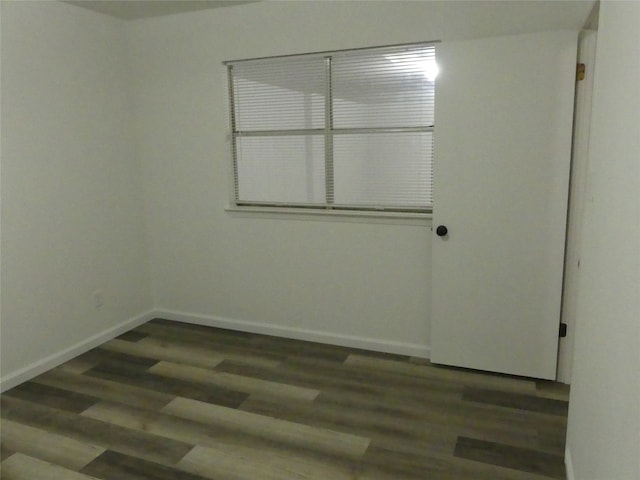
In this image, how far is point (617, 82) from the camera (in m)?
1.55

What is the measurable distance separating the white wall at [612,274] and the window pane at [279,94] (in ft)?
6.54

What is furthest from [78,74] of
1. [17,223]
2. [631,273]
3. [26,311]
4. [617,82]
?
[631,273]

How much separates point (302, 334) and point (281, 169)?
4.10ft

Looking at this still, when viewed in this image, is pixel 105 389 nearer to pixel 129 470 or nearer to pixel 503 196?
pixel 129 470

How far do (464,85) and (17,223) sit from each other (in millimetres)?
2866

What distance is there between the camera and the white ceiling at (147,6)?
3498mm

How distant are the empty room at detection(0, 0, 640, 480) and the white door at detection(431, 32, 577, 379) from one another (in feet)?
0.04

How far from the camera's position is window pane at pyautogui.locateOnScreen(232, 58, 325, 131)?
11.8 feet

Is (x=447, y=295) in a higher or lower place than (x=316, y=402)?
higher

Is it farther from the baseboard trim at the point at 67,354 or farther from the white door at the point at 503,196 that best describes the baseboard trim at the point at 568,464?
the baseboard trim at the point at 67,354

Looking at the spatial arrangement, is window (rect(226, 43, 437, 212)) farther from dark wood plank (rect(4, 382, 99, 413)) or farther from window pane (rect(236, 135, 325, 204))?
dark wood plank (rect(4, 382, 99, 413))

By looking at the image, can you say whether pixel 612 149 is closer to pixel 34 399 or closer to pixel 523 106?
pixel 523 106

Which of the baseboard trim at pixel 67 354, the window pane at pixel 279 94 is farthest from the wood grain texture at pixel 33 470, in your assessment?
the window pane at pixel 279 94

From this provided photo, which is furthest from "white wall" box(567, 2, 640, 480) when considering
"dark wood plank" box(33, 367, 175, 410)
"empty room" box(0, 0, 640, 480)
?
"dark wood plank" box(33, 367, 175, 410)
